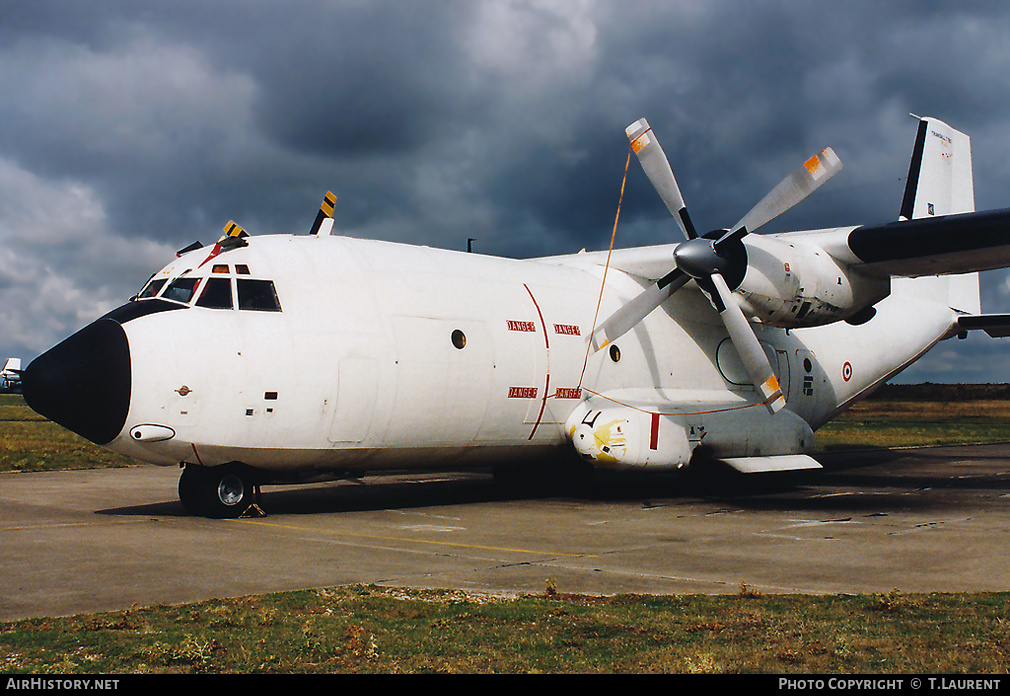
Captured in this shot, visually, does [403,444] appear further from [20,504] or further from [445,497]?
[20,504]

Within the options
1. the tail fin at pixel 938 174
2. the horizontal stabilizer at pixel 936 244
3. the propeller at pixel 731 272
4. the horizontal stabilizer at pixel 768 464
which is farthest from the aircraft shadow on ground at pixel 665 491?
the tail fin at pixel 938 174

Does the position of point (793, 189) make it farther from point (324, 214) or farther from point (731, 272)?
point (324, 214)

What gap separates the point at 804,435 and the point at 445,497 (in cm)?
728

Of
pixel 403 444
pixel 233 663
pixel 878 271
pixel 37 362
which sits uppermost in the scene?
pixel 878 271

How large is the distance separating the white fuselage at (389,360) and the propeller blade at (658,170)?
1.68 m

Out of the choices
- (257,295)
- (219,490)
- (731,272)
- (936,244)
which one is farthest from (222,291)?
(936,244)

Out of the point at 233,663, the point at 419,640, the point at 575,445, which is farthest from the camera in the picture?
the point at 575,445

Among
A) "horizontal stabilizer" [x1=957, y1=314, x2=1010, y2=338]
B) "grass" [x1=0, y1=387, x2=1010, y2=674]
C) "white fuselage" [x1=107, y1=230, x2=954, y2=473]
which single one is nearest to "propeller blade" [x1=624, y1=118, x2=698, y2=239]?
"white fuselage" [x1=107, y1=230, x2=954, y2=473]

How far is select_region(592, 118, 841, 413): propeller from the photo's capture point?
14766 mm

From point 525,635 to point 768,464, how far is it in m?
11.5

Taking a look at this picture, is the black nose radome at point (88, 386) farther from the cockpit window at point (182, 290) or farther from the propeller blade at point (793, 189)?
the propeller blade at point (793, 189)

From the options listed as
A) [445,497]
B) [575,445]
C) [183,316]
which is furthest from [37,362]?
[575,445]
